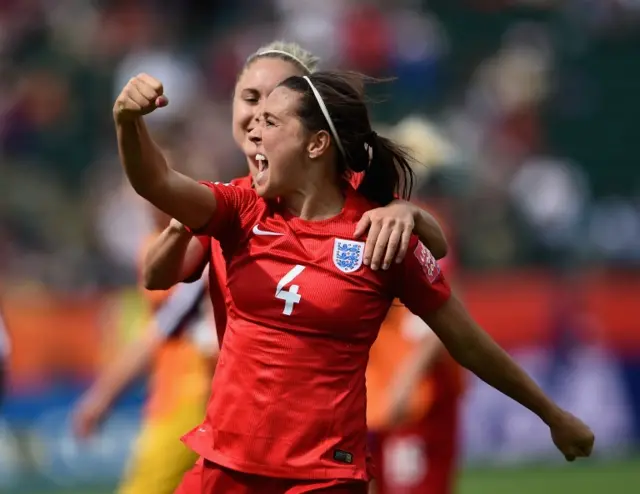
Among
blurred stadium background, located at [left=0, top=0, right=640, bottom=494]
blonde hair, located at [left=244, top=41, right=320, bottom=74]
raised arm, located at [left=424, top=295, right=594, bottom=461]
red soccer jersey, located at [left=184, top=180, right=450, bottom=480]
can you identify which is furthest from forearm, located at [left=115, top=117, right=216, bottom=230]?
blurred stadium background, located at [left=0, top=0, right=640, bottom=494]

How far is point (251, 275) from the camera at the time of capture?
4.14 metres

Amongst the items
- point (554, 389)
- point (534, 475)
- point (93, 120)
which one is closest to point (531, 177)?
point (554, 389)

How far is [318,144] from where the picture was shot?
424 centimetres

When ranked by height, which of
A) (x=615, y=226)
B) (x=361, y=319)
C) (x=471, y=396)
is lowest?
(x=361, y=319)

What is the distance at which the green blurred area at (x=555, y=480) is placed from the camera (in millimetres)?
10867

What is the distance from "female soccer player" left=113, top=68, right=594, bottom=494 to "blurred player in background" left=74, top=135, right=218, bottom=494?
Answer: 1.58m

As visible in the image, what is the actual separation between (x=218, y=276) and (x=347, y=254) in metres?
0.54

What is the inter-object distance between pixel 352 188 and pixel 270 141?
0.39m

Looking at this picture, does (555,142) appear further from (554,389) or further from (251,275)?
(251,275)

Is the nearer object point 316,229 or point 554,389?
point 316,229

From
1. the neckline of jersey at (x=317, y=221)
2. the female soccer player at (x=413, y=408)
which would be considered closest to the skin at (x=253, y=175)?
the neckline of jersey at (x=317, y=221)

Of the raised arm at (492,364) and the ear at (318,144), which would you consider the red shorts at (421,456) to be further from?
the ear at (318,144)

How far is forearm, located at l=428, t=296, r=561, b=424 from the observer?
4371 millimetres

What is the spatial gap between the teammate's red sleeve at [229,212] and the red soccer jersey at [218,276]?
0.66ft
